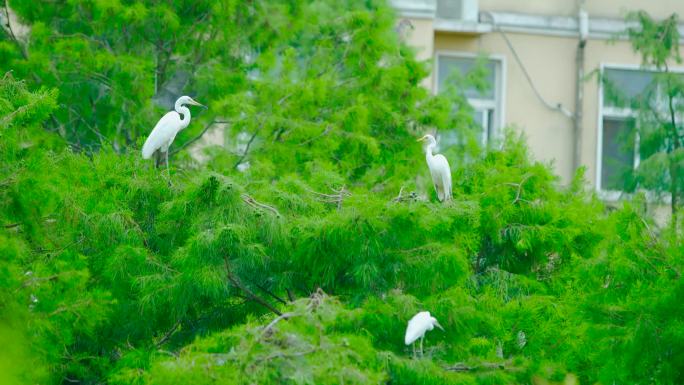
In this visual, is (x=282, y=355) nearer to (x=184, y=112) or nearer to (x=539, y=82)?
(x=184, y=112)

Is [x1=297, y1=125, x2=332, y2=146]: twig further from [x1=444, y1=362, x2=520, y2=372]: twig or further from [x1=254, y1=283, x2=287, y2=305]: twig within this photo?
[x1=444, y1=362, x2=520, y2=372]: twig

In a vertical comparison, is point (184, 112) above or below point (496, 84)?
above

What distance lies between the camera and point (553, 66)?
2159cm

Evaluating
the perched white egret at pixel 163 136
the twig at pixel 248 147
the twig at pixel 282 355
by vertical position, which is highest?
the perched white egret at pixel 163 136

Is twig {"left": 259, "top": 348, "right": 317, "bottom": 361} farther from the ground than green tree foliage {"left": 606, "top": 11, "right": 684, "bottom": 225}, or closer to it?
closer to it

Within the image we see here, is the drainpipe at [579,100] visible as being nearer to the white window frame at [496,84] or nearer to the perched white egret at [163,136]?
the white window frame at [496,84]

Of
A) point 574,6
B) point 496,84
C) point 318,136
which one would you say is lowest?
point 318,136

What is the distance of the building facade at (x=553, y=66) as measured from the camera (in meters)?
21.2

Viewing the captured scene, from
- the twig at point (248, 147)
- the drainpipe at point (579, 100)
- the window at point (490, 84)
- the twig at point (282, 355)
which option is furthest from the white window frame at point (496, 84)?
the twig at point (282, 355)

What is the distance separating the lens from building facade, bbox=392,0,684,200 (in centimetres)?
2122

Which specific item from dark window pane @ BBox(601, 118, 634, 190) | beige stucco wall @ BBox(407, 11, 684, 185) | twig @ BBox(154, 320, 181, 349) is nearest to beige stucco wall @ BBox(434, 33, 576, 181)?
beige stucco wall @ BBox(407, 11, 684, 185)

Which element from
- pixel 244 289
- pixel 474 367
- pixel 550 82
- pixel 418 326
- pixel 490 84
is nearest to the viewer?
pixel 418 326

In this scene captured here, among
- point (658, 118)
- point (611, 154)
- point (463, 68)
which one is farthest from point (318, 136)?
point (611, 154)

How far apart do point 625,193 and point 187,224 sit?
8.51 m
